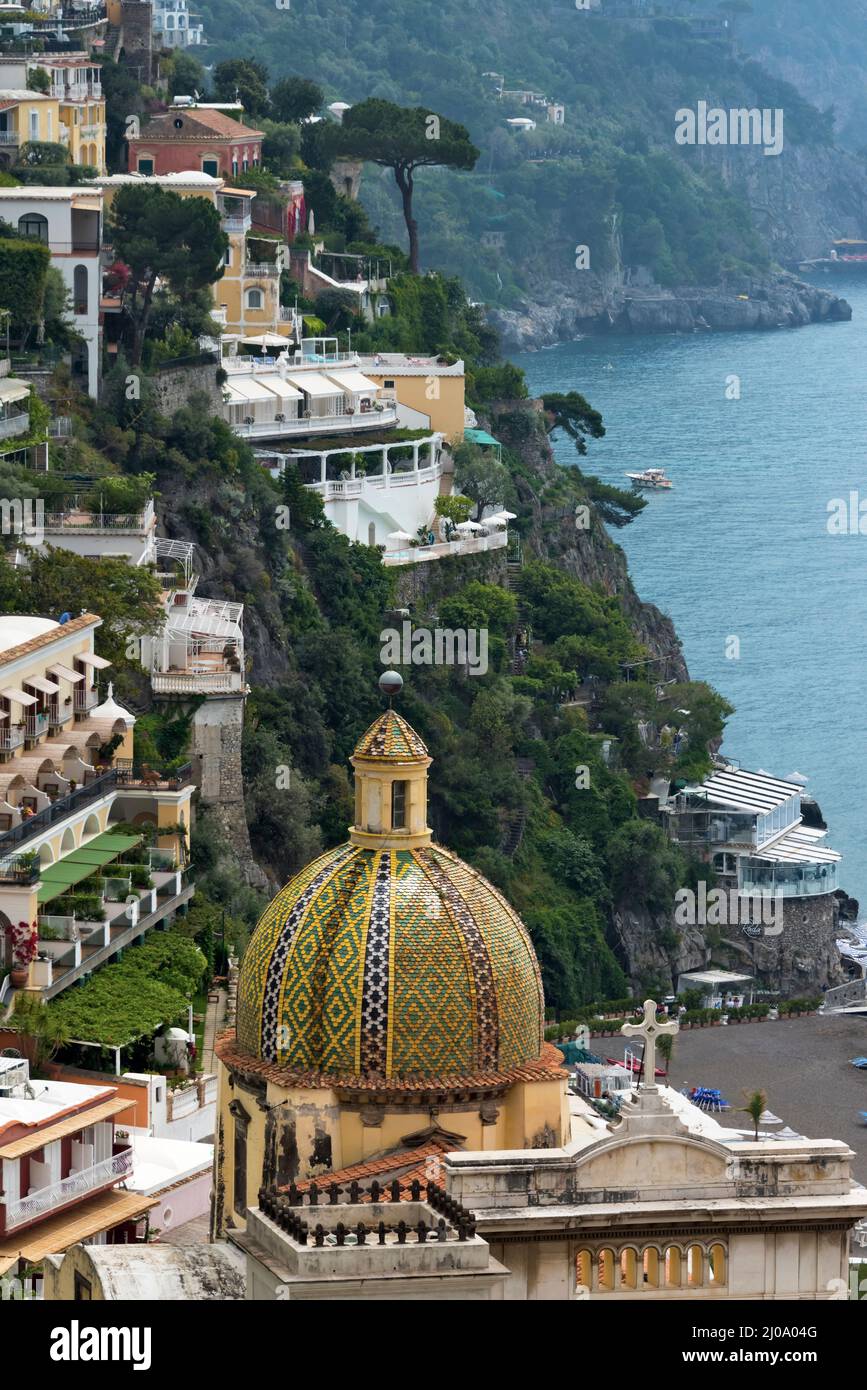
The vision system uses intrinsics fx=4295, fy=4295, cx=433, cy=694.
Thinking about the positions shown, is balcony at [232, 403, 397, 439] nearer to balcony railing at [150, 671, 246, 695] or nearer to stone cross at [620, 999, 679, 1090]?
balcony railing at [150, 671, 246, 695]

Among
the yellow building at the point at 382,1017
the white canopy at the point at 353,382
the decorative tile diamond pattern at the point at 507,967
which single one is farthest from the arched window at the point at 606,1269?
the white canopy at the point at 353,382

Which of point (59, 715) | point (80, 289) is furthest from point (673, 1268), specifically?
point (80, 289)

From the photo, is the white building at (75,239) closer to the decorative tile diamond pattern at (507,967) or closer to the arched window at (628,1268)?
the decorative tile diamond pattern at (507,967)

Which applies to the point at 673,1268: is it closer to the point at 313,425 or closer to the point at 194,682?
the point at 194,682

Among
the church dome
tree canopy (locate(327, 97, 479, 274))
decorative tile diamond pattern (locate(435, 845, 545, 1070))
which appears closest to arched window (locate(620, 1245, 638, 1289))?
the church dome
